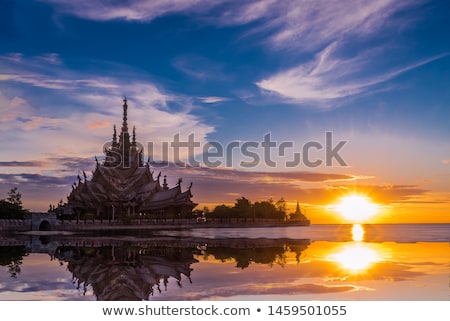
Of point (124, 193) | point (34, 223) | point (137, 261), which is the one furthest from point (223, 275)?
point (124, 193)

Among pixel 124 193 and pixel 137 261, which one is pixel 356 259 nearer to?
pixel 137 261

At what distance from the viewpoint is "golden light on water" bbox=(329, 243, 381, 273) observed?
24.3 feet

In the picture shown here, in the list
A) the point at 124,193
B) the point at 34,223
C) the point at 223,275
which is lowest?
the point at 223,275

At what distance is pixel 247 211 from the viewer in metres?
27.4

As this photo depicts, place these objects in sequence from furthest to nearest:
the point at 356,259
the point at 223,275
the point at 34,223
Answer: the point at 34,223
the point at 356,259
the point at 223,275

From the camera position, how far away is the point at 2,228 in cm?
1675

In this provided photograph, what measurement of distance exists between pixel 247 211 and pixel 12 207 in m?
12.1

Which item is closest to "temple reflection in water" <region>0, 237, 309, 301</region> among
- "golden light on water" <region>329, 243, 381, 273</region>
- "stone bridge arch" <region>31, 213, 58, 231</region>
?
"golden light on water" <region>329, 243, 381, 273</region>

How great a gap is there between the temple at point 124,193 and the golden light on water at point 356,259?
16448 millimetres

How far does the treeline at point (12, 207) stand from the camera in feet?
61.3

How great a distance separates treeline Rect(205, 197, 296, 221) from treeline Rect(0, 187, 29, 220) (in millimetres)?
9726

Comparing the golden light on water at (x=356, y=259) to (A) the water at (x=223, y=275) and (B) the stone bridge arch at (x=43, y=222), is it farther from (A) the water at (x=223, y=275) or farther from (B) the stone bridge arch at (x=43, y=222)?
(B) the stone bridge arch at (x=43, y=222)

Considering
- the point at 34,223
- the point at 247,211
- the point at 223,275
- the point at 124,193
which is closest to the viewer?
the point at 223,275
